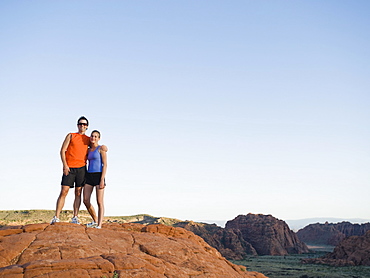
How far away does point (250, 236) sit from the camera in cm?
8894

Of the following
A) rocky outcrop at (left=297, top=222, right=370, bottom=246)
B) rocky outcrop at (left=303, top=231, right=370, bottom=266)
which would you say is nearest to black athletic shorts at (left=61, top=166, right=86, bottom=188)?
rocky outcrop at (left=303, top=231, right=370, bottom=266)

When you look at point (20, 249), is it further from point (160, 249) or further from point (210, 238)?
point (210, 238)

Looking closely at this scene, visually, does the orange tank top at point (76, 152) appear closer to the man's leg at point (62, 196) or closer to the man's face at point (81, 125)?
the man's face at point (81, 125)

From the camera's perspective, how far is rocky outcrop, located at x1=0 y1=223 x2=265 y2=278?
8.13 metres

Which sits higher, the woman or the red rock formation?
the woman

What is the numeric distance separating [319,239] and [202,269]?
143 meters

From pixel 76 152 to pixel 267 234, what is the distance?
81161 millimetres

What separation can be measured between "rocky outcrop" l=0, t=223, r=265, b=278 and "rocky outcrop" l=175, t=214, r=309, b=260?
59.8 meters

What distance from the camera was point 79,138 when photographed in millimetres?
12484

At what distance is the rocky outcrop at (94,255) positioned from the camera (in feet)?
26.7

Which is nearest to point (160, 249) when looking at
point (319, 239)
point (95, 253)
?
point (95, 253)

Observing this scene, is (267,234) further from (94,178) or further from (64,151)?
(64,151)

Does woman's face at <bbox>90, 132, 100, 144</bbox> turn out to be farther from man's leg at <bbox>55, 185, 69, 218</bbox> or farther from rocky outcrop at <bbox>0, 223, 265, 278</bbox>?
rocky outcrop at <bbox>0, 223, 265, 278</bbox>

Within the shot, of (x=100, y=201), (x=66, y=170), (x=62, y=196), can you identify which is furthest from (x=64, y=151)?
(x=100, y=201)
